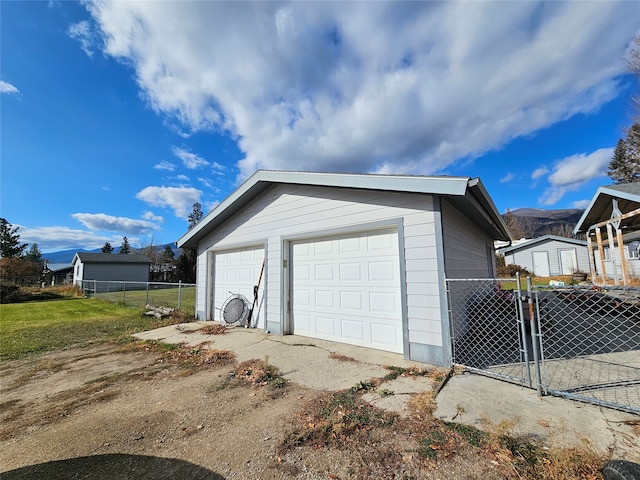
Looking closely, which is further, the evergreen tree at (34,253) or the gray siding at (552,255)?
the evergreen tree at (34,253)

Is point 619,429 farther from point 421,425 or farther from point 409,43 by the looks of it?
point 409,43

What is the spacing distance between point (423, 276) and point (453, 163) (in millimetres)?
10812

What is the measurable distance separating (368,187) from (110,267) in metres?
32.9

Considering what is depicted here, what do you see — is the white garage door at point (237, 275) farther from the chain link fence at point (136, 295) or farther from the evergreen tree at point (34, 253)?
the evergreen tree at point (34, 253)

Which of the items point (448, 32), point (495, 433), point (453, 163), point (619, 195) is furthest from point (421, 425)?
point (453, 163)

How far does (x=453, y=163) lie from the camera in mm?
12742

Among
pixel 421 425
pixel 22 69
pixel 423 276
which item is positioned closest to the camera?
pixel 421 425

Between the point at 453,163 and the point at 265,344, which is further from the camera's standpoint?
the point at 453,163

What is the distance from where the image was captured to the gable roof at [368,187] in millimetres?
3881

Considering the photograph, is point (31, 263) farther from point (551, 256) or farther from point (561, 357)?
point (551, 256)

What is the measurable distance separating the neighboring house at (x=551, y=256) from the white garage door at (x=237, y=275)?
20474 mm

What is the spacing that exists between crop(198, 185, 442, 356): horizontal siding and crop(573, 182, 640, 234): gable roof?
6.04 metres

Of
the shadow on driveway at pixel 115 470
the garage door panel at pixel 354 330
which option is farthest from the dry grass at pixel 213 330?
the shadow on driveway at pixel 115 470

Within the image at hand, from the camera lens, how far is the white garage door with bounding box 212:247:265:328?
705 cm
